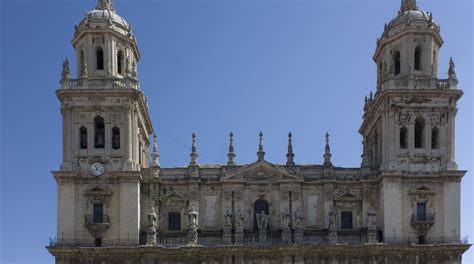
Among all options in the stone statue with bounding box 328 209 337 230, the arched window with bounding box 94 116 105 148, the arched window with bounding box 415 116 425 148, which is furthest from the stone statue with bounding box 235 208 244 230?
the arched window with bounding box 415 116 425 148

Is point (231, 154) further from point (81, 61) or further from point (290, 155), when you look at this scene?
point (81, 61)

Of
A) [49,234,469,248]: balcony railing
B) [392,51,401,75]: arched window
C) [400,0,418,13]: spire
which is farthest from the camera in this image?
[400,0,418,13]: spire

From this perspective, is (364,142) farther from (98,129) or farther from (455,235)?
(98,129)

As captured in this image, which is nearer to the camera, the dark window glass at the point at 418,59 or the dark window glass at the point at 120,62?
the dark window glass at the point at 418,59

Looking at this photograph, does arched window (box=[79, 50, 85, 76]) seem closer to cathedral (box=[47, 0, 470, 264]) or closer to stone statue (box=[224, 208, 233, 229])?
cathedral (box=[47, 0, 470, 264])

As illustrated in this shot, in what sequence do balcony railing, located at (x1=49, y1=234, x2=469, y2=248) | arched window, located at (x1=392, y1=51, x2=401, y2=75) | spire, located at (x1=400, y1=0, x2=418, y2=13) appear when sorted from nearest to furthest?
balcony railing, located at (x1=49, y1=234, x2=469, y2=248), arched window, located at (x1=392, y1=51, x2=401, y2=75), spire, located at (x1=400, y1=0, x2=418, y2=13)

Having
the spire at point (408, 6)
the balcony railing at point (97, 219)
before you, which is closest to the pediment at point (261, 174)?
the balcony railing at point (97, 219)

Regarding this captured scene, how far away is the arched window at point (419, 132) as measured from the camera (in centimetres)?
4434

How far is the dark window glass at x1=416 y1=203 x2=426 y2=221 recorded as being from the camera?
142 ft

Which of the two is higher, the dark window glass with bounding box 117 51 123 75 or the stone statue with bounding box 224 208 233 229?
the dark window glass with bounding box 117 51 123 75

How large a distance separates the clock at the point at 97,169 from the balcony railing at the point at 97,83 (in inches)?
189

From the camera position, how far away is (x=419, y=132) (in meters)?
44.9

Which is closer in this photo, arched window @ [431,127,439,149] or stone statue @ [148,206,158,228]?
stone statue @ [148,206,158,228]

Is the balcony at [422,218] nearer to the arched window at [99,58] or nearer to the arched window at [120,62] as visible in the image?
the arched window at [120,62]
